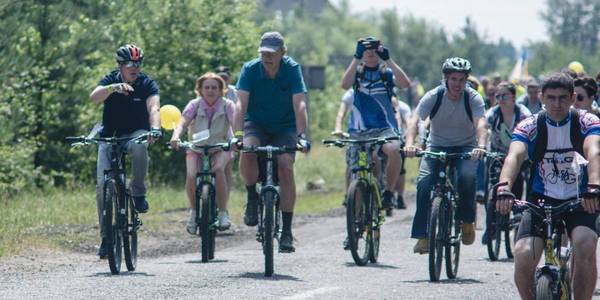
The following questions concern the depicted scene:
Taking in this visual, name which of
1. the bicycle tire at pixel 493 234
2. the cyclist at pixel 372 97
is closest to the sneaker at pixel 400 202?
the cyclist at pixel 372 97

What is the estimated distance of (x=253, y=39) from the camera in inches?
1085

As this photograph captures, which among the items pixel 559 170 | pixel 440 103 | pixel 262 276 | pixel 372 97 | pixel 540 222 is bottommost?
pixel 262 276

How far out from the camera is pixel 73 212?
64.6ft

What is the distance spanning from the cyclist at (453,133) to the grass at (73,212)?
426 cm

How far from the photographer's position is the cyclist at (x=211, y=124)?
1595 cm

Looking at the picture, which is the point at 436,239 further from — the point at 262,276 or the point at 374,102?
the point at 374,102

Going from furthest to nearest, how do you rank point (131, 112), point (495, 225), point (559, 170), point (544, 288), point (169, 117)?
1. point (169, 117)
2. point (495, 225)
3. point (131, 112)
4. point (559, 170)
5. point (544, 288)

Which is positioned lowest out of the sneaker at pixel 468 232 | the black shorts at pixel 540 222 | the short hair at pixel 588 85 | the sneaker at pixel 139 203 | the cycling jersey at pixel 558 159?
the sneaker at pixel 468 232

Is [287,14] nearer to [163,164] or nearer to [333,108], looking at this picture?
[333,108]

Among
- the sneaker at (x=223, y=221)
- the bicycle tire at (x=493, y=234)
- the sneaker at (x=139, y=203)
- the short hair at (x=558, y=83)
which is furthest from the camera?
the bicycle tire at (x=493, y=234)

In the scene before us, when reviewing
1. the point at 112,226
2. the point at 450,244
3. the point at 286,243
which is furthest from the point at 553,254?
the point at 112,226

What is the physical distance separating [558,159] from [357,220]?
5.00 metres

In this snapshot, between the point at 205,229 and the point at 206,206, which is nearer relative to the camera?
the point at 205,229

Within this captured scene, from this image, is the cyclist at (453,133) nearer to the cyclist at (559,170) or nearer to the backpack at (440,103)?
the backpack at (440,103)
